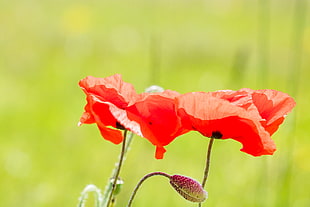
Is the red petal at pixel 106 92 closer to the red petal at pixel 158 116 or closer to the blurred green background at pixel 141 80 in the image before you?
the red petal at pixel 158 116

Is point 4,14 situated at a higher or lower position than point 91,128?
higher

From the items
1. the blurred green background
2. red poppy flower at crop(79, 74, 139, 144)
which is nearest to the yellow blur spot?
the blurred green background

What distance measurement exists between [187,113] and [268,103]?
7 centimetres

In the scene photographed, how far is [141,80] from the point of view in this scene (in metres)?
3.20

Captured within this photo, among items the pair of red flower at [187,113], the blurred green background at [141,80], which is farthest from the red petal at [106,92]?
the blurred green background at [141,80]

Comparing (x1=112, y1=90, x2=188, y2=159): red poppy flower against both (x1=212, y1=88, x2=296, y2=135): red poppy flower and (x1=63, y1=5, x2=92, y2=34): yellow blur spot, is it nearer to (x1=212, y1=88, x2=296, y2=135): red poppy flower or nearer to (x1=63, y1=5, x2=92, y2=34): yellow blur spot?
(x1=212, y1=88, x2=296, y2=135): red poppy flower

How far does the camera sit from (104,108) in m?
0.49

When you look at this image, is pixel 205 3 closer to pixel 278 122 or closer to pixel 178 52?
pixel 178 52

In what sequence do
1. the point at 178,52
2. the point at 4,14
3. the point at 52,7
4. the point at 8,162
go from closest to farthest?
the point at 8,162 → the point at 178,52 → the point at 4,14 → the point at 52,7

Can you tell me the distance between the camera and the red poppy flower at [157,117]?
0.48 metres

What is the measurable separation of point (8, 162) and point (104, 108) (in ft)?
5.44

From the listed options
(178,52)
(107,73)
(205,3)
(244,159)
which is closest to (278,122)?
(244,159)

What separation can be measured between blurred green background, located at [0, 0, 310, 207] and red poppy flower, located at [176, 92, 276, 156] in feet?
0.95

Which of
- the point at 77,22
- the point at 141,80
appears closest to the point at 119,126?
the point at 141,80
